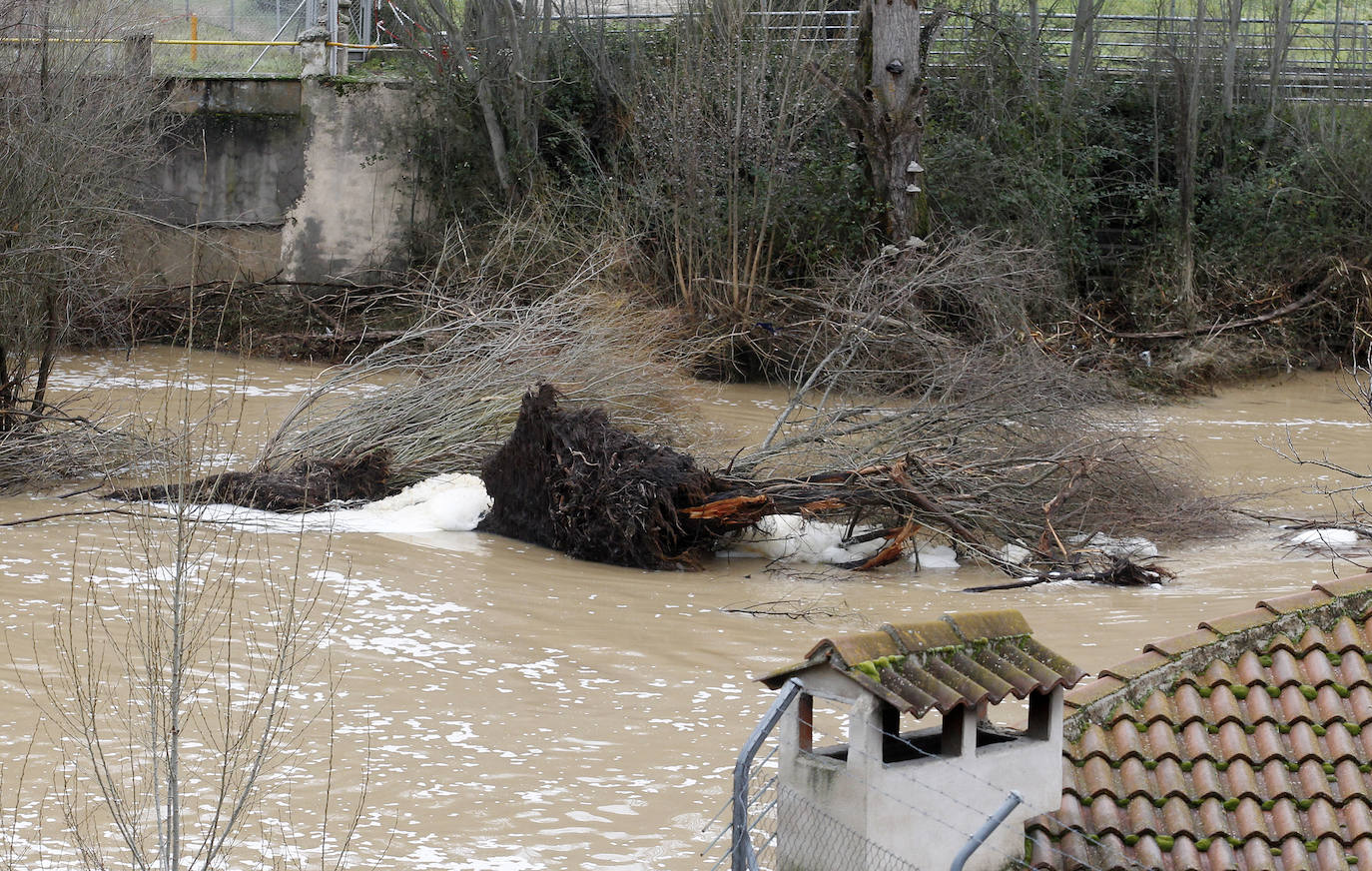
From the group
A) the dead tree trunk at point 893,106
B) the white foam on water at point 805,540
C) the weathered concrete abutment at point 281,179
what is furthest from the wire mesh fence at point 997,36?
the white foam on water at point 805,540

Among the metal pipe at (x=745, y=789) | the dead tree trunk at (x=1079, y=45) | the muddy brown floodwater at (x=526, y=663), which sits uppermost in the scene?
the dead tree trunk at (x=1079, y=45)

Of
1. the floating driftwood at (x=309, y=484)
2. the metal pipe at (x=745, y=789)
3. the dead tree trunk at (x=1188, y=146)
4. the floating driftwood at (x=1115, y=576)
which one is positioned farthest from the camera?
the dead tree trunk at (x=1188, y=146)

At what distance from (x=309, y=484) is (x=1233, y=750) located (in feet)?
31.2

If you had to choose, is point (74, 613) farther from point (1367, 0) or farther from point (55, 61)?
point (1367, 0)

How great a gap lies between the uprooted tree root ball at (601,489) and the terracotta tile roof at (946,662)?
6231 mm

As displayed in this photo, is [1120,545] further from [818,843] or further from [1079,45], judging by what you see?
[1079,45]

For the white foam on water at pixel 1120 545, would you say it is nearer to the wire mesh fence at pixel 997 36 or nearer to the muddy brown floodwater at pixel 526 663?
the muddy brown floodwater at pixel 526 663

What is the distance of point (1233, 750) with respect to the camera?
18.9ft

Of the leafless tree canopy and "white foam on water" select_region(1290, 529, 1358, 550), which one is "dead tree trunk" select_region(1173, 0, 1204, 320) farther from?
the leafless tree canopy

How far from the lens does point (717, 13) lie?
21.0m

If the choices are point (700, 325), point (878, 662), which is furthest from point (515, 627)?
point (700, 325)

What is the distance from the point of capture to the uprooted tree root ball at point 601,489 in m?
12.0

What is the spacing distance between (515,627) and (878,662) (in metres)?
5.47

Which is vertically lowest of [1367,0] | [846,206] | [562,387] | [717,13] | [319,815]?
[319,815]
